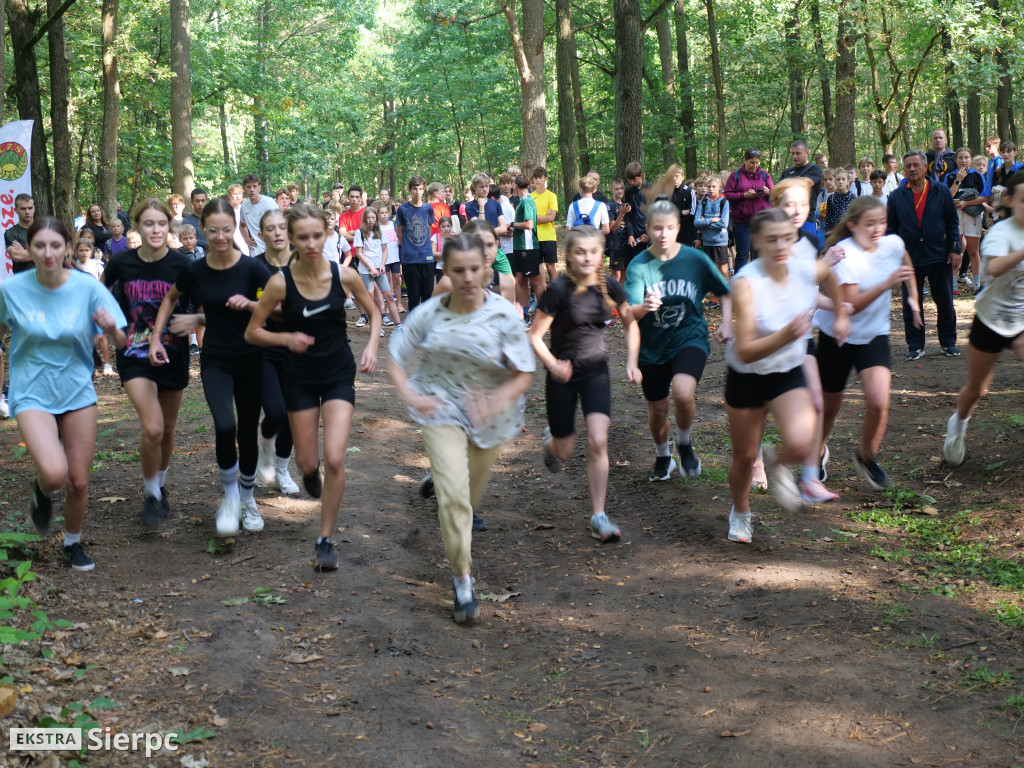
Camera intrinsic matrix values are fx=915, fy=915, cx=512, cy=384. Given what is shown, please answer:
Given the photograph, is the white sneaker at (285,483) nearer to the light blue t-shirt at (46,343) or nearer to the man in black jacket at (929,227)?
the light blue t-shirt at (46,343)

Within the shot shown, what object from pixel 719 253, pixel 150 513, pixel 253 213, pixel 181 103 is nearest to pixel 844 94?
pixel 719 253

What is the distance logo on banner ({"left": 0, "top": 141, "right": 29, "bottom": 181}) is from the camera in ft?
39.5

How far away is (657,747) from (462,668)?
1.21 meters

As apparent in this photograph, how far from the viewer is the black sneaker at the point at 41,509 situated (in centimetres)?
607

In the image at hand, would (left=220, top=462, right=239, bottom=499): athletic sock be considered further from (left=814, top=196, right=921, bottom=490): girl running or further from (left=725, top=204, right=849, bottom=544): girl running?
(left=814, top=196, right=921, bottom=490): girl running

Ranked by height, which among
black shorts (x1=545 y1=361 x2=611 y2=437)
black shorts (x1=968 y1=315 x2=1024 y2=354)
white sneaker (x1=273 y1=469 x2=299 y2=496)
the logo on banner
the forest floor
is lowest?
the forest floor

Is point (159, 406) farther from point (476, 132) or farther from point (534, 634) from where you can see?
point (476, 132)

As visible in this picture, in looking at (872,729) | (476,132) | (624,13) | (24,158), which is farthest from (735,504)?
(476,132)

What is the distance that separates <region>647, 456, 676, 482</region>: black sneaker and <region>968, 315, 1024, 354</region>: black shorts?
103 inches

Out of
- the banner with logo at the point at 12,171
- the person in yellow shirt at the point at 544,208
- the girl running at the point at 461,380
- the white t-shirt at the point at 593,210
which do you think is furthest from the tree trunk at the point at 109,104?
the girl running at the point at 461,380

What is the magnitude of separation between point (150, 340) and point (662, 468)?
438 centimetres

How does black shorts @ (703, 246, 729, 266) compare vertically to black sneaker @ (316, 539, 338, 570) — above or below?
above

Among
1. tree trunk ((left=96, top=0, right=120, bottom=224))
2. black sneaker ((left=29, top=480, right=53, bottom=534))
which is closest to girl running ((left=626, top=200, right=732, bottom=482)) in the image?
black sneaker ((left=29, top=480, right=53, bottom=534))

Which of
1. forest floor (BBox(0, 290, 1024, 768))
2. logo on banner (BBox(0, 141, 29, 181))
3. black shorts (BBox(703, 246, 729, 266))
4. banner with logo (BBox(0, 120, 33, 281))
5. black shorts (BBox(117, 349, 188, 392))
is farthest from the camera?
black shorts (BBox(703, 246, 729, 266))
